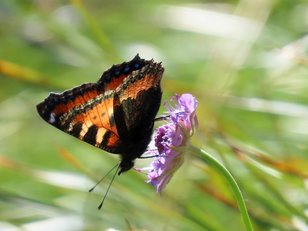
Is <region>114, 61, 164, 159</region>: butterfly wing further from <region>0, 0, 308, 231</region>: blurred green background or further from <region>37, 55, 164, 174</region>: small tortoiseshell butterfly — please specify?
<region>0, 0, 308, 231</region>: blurred green background

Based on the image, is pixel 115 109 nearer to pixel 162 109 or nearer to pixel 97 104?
pixel 97 104

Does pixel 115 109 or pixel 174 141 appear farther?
pixel 115 109

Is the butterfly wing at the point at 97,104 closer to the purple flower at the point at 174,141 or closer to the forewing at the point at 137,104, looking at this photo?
the forewing at the point at 137,104

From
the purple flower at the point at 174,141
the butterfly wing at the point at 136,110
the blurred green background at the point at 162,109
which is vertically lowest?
the purple flower at the point at 174,141

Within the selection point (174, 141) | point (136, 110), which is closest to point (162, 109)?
point (136, 110)

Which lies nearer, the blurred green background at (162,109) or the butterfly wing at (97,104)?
the butterfly wing at (97,104)

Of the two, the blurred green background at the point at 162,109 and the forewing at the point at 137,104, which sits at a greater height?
the blurred green background at the point at 162,109

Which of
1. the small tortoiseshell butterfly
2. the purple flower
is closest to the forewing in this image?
the small tortoiseshell butterfly

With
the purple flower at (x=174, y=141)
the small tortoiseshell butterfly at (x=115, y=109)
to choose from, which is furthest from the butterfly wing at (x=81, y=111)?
the purple flower at (x=174, y=141)

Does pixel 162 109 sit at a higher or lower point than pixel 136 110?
higher
